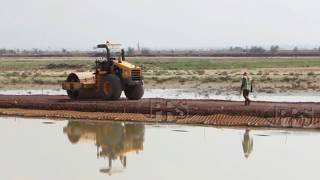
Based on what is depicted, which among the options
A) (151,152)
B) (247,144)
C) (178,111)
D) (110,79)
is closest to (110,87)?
(110,79)

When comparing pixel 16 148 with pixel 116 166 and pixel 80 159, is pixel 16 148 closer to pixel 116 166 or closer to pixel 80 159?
pixel 80 159

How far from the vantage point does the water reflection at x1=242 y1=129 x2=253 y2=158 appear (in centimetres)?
1553

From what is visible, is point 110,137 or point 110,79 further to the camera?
point 110,79

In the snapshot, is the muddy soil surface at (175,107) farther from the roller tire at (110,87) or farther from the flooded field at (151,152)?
the flooded field at (151,152)

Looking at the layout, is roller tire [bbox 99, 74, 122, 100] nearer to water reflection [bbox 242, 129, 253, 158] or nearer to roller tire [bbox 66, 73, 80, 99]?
roller tire [bbox 66, 73, 80, 99]

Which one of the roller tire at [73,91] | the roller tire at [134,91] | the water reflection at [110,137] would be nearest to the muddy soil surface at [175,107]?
the roller tire at [73,91]

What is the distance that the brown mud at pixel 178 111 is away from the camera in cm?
1994

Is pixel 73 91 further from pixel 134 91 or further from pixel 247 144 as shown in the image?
pixel 247 144

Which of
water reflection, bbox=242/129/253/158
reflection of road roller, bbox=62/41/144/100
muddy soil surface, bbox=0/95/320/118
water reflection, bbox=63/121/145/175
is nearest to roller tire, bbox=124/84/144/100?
reflection of road roller, bbox=62/41/144/100

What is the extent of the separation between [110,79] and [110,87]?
451 mm

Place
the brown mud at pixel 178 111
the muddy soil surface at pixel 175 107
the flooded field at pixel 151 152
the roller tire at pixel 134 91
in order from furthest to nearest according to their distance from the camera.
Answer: the roller tire at pixel 134 91, the muddy soil surface at pixel 175 107, the brown mud at pixel 178 111, the flooded field at pixel 151 152

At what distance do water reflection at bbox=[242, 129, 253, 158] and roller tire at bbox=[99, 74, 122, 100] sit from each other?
261 inches

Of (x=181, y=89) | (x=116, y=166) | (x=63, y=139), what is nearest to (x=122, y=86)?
(x=63, y=139)

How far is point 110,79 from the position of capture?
2402 cm
